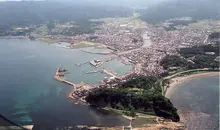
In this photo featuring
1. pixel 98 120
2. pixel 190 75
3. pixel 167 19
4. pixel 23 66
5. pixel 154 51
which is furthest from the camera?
pixel 167 19

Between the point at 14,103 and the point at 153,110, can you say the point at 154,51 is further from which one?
the point at 14,103

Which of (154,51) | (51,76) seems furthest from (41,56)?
(154,51)

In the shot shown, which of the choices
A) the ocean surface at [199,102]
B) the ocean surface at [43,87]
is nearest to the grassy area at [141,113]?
the ocean surface at [43,87]

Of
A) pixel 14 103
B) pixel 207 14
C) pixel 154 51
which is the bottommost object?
pixel 14 103

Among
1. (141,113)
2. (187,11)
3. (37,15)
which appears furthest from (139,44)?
(37,15)

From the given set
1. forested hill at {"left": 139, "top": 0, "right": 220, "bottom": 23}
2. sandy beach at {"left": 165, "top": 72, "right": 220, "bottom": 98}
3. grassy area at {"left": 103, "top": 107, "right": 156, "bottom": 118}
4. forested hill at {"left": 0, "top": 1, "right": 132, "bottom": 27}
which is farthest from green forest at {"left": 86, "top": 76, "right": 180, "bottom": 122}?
forested hill at {"left": 0, "top": 1, "right": 132, "bottom": 27}

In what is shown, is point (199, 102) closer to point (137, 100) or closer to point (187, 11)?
point (137, 100)
